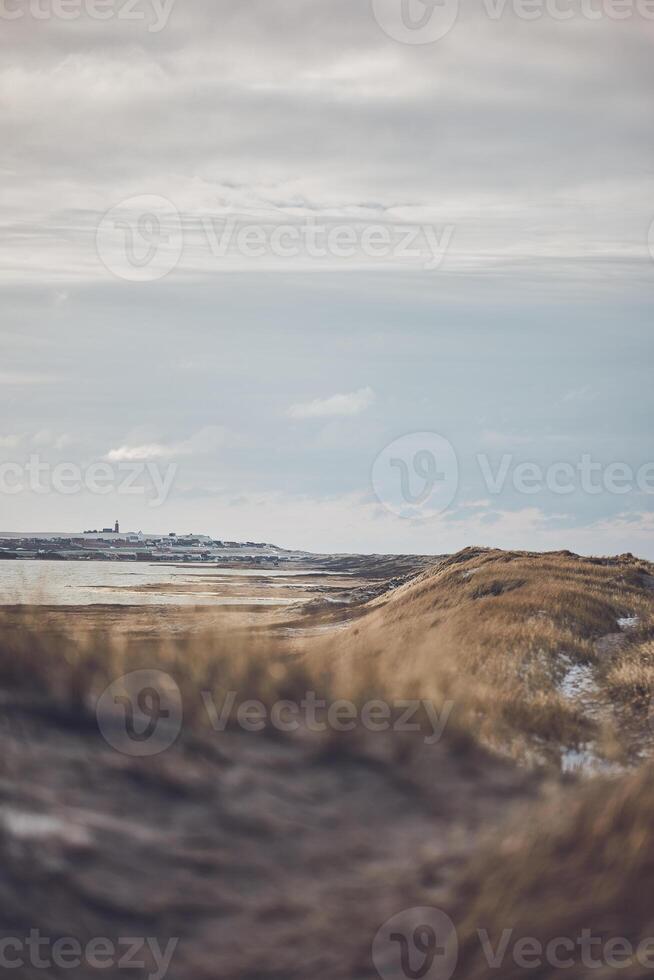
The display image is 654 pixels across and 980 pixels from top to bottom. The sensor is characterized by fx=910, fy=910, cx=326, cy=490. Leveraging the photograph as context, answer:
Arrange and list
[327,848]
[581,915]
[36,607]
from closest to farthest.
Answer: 1. [581,915]
2. [327,848]
3. [36,607]

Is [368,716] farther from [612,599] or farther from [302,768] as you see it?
[612,599]

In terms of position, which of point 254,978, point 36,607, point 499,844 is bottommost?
point 254,978

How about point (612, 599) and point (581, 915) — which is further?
point (612, 599)

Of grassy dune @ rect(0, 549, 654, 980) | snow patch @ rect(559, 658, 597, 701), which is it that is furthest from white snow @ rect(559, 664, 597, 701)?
grassy dune @ rect(0, 549, 654, 980)

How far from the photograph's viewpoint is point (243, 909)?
6738mm

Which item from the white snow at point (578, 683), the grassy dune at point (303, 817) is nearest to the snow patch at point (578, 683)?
the white snow at point (578, 683)

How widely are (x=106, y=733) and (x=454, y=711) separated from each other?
12.6ft

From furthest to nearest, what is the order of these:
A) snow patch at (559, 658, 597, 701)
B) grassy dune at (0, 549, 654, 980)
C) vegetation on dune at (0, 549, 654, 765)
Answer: snow patch at (559, 658, 597, 701) < vegetation on dune at (0, 549, 654, 765) < grassy dune at (0, 549, 654, 980)

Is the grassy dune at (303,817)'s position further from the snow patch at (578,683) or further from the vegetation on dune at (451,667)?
the snow patch at (578,683)

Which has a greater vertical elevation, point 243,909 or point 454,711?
point 454,711

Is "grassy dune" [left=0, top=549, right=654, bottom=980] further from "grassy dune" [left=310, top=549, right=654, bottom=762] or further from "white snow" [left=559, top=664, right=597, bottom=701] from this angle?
"white snow" [left=559, top=664, right=597, bottom=701]

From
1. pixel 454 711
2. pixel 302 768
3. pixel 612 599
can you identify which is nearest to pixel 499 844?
pixel 302 768

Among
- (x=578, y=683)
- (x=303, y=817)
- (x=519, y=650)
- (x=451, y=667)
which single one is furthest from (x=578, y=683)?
(x=303, y=817)

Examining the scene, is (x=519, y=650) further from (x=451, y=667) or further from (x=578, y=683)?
(x=451, y=667)
